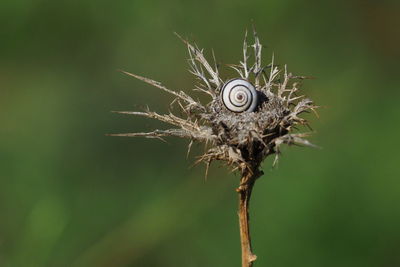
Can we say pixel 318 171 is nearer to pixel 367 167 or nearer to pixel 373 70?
pixel 367 167

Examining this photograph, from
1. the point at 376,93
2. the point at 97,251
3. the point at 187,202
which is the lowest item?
the point at 97,251

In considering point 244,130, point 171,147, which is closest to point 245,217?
point 244,130

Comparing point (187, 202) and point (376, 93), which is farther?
point (376, 93)

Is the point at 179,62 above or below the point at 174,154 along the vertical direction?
above

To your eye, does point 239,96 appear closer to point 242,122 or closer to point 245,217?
point 242,122

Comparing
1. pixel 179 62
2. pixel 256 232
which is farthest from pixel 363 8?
pixel 256 232
